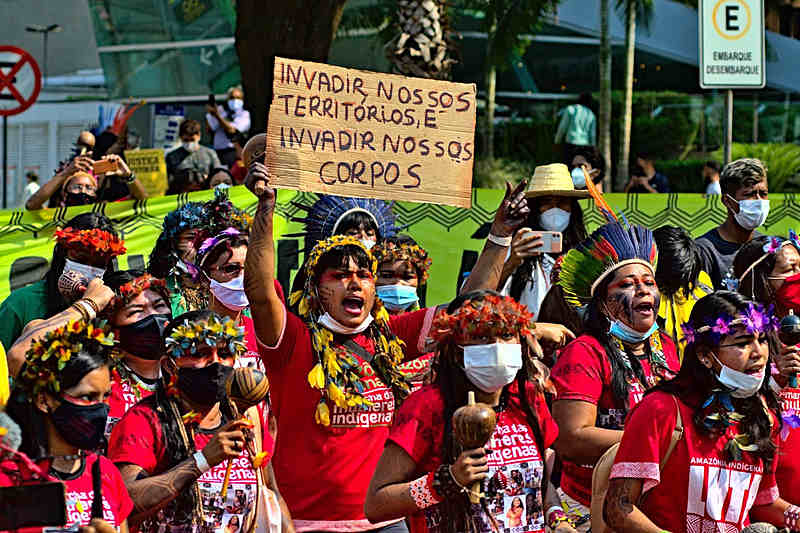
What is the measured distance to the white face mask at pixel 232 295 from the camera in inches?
249

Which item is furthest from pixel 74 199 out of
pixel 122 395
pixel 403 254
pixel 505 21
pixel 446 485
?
pixel 505 21

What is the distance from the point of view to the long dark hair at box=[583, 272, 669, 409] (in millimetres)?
5758

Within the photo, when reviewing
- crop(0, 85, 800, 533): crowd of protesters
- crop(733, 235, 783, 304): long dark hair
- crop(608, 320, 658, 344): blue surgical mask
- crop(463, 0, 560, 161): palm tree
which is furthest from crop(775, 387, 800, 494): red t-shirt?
crop(463, 0, 560, 161): palm tree

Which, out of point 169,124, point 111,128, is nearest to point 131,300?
point 111,128

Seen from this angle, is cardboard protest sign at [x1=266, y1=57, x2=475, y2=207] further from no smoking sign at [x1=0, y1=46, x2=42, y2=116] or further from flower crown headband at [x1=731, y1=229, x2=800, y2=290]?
no smoking sign at [x1=0, y1=46, x2=42, y2=116]

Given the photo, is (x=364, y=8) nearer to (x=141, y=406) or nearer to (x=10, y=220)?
(x=10, y=220)

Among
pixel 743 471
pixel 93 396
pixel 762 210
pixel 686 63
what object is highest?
pixel 686 63

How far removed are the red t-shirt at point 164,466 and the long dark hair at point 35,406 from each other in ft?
1.43

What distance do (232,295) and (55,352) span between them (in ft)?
6.67

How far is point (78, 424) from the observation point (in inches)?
167

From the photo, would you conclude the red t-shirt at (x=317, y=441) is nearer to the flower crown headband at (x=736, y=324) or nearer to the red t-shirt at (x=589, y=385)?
the red t-shirt at (x=589, y=385)

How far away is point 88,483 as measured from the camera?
431cm

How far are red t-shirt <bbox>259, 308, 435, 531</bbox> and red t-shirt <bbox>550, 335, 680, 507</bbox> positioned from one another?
0.74 meters

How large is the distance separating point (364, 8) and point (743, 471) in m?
26.9
